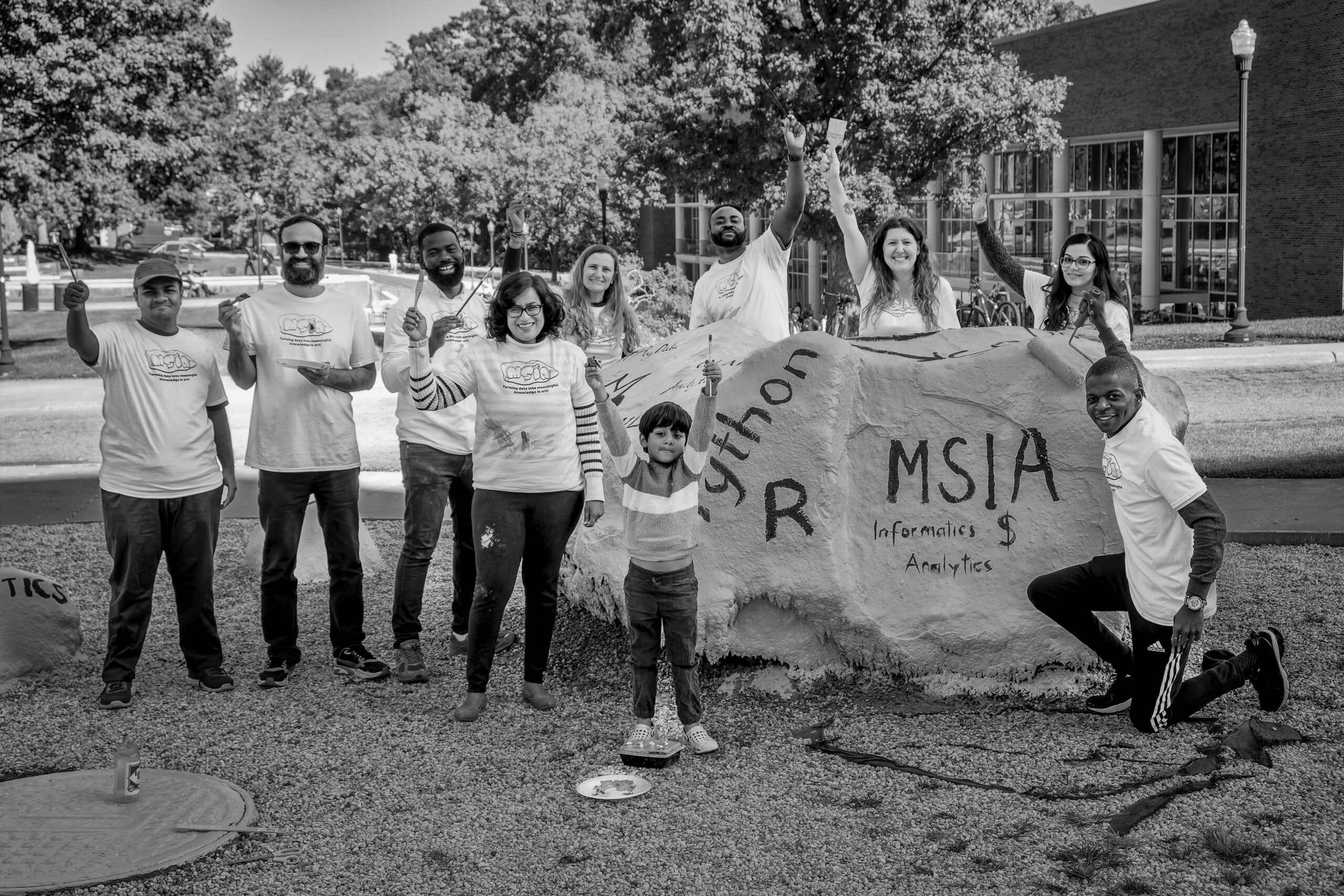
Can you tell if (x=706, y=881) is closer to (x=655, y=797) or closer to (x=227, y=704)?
(x=655, y=797)

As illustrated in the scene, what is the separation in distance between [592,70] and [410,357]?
5661cm

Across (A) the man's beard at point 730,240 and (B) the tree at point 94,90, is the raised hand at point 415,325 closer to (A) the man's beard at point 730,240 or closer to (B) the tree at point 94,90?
(A) the man's beard at point 730,240

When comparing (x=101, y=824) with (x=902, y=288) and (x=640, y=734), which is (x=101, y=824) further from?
(x=902, y=288)

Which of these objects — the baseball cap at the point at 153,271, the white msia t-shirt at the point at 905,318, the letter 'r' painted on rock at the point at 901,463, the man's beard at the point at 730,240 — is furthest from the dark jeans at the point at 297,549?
the white msia t-shirt at the point at 905,318

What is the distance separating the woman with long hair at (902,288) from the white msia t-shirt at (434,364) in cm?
178

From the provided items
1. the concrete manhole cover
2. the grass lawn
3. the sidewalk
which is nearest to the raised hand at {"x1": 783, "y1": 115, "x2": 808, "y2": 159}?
the concrete manhole cover

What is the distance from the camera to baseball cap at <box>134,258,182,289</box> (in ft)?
17.4

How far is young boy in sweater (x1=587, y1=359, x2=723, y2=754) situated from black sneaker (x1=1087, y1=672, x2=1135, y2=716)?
60.2 inches

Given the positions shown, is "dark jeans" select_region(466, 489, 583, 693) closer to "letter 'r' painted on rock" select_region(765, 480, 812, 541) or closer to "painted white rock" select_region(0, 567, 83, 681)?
"letter 'r' painted on rock" select_region(765, 480, 812, 541)

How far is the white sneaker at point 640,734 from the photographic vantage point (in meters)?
4.58

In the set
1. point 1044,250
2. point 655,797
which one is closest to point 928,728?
point 655,797

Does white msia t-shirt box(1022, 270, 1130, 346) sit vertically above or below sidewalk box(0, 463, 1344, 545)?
above

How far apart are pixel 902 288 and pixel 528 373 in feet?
6.35

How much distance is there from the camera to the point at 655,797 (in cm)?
424
